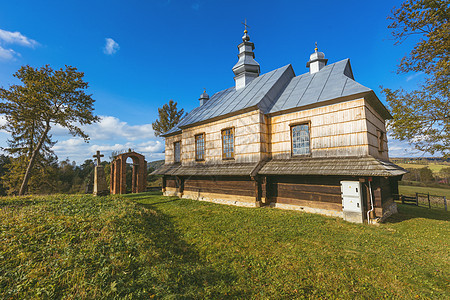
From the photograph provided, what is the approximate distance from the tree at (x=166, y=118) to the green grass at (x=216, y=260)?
81.6 feet

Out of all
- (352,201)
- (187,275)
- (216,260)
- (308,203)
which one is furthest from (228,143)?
(187,275)

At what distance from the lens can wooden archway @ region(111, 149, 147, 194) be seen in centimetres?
2216

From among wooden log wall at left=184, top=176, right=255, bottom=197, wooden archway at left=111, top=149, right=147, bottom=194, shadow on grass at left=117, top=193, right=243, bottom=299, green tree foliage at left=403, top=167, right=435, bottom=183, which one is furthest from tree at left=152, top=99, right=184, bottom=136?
green tree foliage at left=403, top=167, right=435, bottom=183

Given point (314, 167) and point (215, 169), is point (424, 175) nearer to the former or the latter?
point (314, 167)

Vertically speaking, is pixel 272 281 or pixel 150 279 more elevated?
pixel 150 279

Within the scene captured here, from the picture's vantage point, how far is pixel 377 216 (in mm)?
8539

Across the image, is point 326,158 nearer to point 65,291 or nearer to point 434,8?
point 434,8

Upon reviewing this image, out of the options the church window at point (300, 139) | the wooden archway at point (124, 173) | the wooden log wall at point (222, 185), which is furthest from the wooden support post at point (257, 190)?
the wooden archway at point (124, 173)

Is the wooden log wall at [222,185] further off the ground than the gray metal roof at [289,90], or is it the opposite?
the gray metal roof at [289,90]

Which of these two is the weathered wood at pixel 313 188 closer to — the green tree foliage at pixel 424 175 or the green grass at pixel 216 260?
the green grass at pixel 216 260

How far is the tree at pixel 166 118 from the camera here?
31.8m

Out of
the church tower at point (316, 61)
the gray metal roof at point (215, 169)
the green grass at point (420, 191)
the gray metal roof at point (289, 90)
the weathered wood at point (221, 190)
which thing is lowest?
the green grass at point (420, 191)

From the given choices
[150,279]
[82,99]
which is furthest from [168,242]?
[82,99]

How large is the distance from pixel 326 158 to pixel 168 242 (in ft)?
29.0
